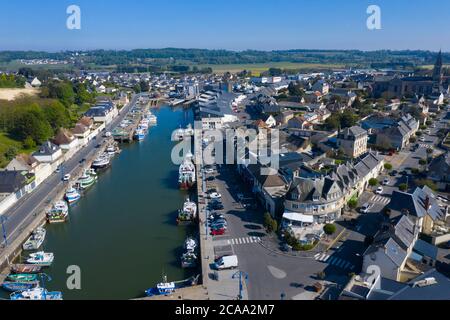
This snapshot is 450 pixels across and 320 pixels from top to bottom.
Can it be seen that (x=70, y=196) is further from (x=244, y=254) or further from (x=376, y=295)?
(x=376, y=295)

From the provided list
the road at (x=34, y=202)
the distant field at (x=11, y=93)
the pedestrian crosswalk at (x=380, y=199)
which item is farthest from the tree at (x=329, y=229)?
the distant field at (x=11, y=93)

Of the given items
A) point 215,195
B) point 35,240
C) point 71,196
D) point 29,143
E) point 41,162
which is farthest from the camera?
point 29,143

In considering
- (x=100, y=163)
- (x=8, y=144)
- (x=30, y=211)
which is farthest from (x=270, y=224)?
(x=8, y=144)

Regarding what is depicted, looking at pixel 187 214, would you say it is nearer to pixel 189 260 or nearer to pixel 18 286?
pixel 189 260

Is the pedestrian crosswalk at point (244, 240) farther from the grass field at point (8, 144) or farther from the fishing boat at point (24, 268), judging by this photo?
the grass field at point (8, 144)

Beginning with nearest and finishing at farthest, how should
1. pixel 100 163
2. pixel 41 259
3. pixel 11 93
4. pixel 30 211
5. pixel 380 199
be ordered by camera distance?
pixel 41 259
pixel 30 211
pixel 380 199
pixel 100 163
pixel 11 93

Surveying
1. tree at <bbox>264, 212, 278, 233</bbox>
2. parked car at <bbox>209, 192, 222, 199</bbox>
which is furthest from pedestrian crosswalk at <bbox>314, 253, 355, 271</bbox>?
parked car at <bbox>209, 192, 222, 199</bbox>
